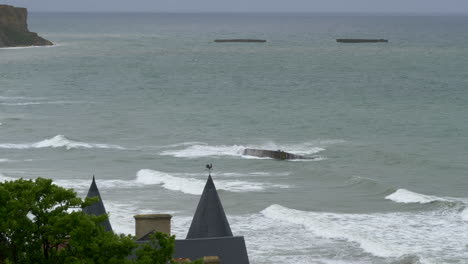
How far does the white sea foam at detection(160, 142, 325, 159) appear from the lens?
60.8 metres

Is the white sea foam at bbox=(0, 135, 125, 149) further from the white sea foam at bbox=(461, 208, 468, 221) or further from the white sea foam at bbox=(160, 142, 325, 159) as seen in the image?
the white sea foam at bbox=(461, 208, 468, 221)

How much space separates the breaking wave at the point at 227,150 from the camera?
199ft

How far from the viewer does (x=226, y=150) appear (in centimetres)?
6250

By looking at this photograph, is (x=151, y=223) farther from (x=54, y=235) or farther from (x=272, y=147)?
(x=272, y=147)

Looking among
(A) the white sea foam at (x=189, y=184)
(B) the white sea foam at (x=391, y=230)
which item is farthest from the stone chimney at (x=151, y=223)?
(A) the white sea foam at (x=189, y=184)

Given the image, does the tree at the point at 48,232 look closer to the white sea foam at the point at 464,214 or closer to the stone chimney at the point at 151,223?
the stone chimney at the point at 151,223

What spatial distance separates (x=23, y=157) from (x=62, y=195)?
3820 cm

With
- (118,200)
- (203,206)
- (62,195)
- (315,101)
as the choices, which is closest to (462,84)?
(315,101)

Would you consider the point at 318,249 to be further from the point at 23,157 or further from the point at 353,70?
the point at 353,70

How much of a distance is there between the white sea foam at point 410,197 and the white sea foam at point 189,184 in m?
5.90

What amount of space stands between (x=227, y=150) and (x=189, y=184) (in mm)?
11842

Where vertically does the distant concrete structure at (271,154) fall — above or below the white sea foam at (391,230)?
above

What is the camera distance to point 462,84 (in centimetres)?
10769

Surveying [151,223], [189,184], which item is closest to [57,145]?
[189,184]
